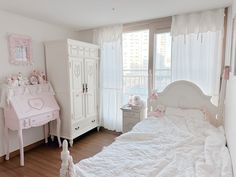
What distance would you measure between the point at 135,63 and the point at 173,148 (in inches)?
83.8

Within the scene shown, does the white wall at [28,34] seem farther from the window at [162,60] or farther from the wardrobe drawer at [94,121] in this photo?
the window at [162,60]

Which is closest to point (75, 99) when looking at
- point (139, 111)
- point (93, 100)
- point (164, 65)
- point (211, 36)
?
→ point (93, 100)

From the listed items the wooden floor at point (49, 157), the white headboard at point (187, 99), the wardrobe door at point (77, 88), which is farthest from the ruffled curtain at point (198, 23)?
the wooden floor at point (49, 157)

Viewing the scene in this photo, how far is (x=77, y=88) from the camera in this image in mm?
3340

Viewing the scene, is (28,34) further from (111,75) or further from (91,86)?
(111,75)

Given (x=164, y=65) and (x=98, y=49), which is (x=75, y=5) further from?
(x=164, y=65)

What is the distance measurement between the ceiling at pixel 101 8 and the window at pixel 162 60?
428mm

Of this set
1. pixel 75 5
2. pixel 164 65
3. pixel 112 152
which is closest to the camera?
pixel 112 152

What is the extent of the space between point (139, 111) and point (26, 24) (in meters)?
2.56

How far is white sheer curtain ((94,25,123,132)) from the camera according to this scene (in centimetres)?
363

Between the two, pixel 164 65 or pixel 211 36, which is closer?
pixel 211 36

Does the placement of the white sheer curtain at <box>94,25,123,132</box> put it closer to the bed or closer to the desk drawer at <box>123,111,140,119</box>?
the desk drawer at <box>123,111,140,119</box>

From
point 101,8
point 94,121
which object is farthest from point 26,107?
point 101,8

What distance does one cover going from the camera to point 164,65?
3.26m
